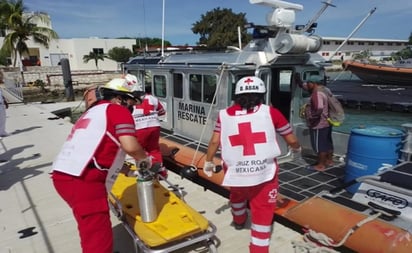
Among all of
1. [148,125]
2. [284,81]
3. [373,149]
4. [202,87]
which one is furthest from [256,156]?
[284,81]

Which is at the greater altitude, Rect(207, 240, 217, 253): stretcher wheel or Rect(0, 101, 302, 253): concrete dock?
Rect(207, 240, 217, 253): stretcher wheel

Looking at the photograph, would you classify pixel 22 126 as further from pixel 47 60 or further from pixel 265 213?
pixel 47 60

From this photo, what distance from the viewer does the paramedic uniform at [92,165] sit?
2.17 metres

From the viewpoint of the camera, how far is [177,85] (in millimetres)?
6312

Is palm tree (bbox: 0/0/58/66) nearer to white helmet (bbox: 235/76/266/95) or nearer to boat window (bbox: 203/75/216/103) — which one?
boat window (bbox: 203/75/216/103)

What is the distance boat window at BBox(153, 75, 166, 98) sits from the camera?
6702 mm

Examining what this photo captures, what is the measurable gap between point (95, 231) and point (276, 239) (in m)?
1.86

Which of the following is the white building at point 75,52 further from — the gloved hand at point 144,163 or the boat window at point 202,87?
the gloved hand at point 144,163

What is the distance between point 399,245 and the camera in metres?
2.65

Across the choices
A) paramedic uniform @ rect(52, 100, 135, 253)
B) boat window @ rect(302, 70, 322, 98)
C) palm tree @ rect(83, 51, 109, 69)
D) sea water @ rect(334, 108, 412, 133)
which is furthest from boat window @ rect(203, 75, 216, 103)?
palm tree @ rect(83, 51, 109, 69)

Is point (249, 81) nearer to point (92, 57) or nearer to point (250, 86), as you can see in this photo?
point (250, 86)

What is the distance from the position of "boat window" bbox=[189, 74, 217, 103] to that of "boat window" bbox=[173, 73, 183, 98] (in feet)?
1.09

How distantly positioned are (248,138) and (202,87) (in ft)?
10.0

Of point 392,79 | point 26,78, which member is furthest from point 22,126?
point 392,79
